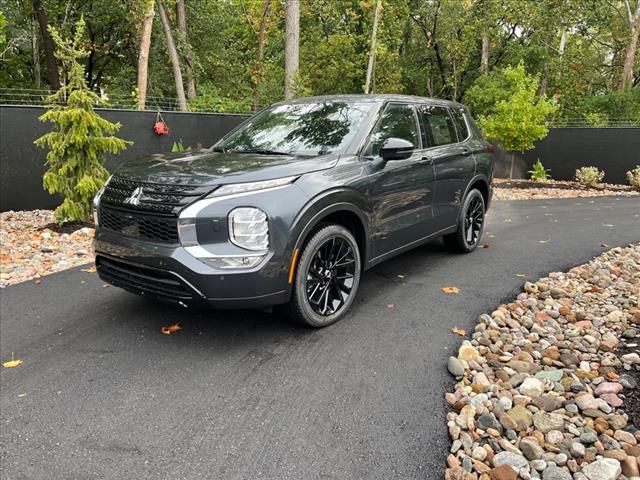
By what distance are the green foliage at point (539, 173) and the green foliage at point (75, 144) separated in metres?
11.3

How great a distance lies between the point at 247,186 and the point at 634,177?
12337 millimetres

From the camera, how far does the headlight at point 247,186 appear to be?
291cm

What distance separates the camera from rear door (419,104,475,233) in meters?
4.64

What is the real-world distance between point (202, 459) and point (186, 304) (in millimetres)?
1028

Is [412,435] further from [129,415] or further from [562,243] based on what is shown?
→ [562,243]

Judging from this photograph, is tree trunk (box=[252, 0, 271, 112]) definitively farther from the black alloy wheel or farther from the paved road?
the paved road

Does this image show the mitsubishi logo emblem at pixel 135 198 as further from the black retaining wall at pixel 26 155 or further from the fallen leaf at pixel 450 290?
the black retaining wall at pixel 26 155

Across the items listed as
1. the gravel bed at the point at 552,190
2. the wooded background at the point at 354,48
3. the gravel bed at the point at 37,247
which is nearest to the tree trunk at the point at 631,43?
the wooded background at the point at 354,48

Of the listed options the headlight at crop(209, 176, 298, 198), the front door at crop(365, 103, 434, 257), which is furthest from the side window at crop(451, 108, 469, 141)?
the headlight at crop(209, 176, 298, 198)

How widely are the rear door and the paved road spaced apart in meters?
0.75

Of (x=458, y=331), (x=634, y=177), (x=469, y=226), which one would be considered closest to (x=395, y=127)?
(x=458, y=331)

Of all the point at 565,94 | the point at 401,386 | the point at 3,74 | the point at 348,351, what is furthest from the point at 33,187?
the point at 565,94

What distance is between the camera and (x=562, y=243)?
238 inches

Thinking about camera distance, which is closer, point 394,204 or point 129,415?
point 129,415
